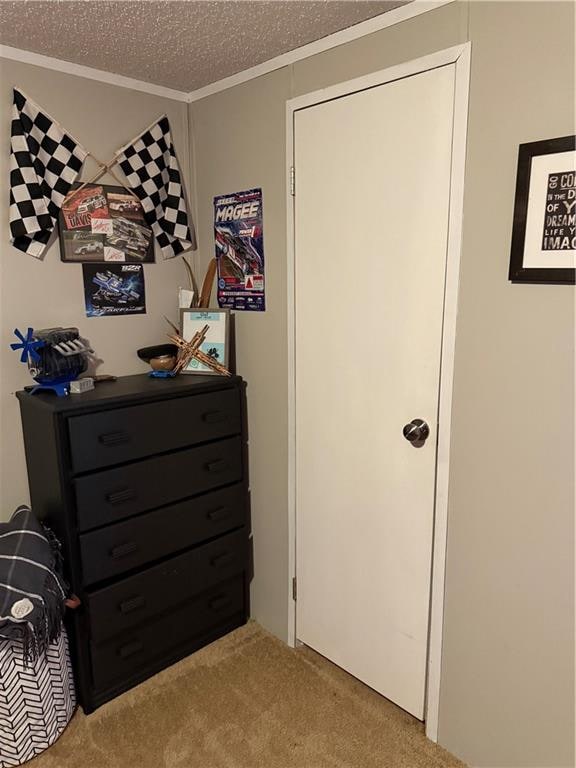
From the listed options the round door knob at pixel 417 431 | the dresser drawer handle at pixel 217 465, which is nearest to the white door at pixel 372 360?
the round door knob at pixel 417 431

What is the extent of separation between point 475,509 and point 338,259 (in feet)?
3.02

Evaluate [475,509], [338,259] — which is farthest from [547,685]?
[338,259]

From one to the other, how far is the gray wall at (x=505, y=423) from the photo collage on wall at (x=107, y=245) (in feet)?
2.74

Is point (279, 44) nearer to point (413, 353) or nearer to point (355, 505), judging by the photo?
point (413, 353)

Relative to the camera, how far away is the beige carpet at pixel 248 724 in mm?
1768

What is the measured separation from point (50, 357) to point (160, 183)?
885mm

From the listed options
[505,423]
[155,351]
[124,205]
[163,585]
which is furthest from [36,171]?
[505,423]

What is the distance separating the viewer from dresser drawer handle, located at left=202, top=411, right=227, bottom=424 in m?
2.14

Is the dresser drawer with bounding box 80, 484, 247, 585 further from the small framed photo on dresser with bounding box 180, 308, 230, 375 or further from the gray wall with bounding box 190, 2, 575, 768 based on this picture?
the gray wall with bounding box 190, 2, 575, 768

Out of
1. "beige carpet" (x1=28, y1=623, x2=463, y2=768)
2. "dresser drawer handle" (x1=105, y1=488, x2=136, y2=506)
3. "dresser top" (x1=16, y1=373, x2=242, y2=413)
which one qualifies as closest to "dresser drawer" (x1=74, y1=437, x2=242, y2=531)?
"dresser drawer handle" (x1=105, y1=488, x2=136, y2=506)

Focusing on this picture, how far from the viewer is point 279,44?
183 cm

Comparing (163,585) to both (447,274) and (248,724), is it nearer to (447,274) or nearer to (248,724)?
(248,724)

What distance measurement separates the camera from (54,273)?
6.72 ft

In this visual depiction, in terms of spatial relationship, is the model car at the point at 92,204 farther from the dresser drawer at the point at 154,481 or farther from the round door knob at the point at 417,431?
the round door knob at the point at 417,431
